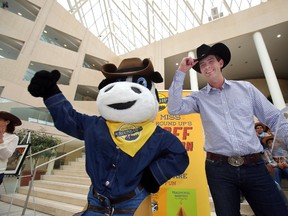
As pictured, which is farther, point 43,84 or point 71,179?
point 71,179

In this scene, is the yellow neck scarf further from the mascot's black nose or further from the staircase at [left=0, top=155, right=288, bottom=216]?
the staircase at [left=0, top=155, right=288, bottom=216]

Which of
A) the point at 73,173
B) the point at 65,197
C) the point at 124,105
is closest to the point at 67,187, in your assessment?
the point at 65,197

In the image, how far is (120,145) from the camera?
1.19 metres

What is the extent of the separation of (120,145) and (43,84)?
2.16ft

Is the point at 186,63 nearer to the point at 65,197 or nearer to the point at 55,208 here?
the point at 55,208

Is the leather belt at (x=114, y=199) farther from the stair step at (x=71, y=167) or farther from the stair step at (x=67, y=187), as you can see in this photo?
Result: the stair step at (x=71, y=167)

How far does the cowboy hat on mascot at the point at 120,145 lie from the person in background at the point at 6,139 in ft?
6.30

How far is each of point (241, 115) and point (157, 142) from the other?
69 centimetres

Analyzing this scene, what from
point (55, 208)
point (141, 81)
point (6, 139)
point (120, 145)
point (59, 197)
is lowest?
point (55, 208)

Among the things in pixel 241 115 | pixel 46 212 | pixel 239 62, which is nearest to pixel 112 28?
pixel 239 62

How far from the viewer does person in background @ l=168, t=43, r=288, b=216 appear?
1223 mm

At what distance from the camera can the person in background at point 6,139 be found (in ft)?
8.49

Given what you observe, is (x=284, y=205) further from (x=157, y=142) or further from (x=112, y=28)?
(x=112, y=28)

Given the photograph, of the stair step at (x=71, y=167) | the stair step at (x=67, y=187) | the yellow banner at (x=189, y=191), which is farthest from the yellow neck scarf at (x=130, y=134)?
the stair step at (x=71, y=167)
